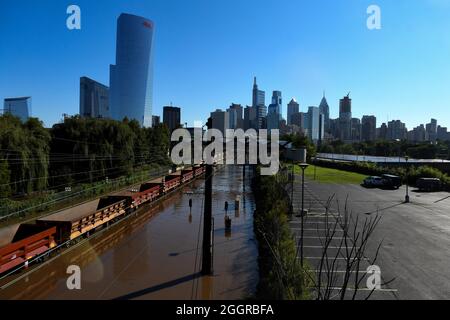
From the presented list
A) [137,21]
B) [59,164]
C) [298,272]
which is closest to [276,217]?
[298,272]

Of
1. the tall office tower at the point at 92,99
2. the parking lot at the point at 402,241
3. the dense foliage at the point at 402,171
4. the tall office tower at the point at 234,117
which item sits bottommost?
the parking lot at the point at 402,241

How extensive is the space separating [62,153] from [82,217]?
70.3 ft

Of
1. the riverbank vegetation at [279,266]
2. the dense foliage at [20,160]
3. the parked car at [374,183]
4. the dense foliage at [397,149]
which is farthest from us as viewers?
the dense foliage at [397,149]

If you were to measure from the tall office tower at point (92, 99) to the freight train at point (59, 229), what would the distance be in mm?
111127

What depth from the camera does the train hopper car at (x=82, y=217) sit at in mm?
16578

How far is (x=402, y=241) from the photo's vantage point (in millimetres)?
17938

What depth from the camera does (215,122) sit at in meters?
13.3

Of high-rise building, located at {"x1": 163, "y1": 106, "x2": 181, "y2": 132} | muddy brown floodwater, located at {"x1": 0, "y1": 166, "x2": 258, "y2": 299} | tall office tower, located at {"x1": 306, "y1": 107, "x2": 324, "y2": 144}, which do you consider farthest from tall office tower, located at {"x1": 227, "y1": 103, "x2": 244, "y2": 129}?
tall office tower, located at {"x1": 306, "y1": 107, "x2": 324, "y2": 144}

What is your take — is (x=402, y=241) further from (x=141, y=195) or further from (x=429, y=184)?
(x=429, y=184)

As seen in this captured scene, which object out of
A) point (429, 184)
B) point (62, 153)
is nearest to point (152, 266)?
point (62, 153)

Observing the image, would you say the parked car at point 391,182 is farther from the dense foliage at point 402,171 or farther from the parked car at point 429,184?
the parked car at point 429,184

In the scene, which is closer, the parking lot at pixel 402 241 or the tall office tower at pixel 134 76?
the parking lot at pixel 402 241

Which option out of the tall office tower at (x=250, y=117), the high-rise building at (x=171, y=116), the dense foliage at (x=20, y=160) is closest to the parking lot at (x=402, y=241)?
the dense foliage at (x=20, y=160)

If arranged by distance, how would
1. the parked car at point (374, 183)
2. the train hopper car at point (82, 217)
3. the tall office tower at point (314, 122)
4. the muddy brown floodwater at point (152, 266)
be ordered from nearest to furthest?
the muddy brown floodwater at point (152, 266)
the train hopper car at point (82, 217)
the parked car at point (374, 183)
the tall office tower at point (314, 122)
